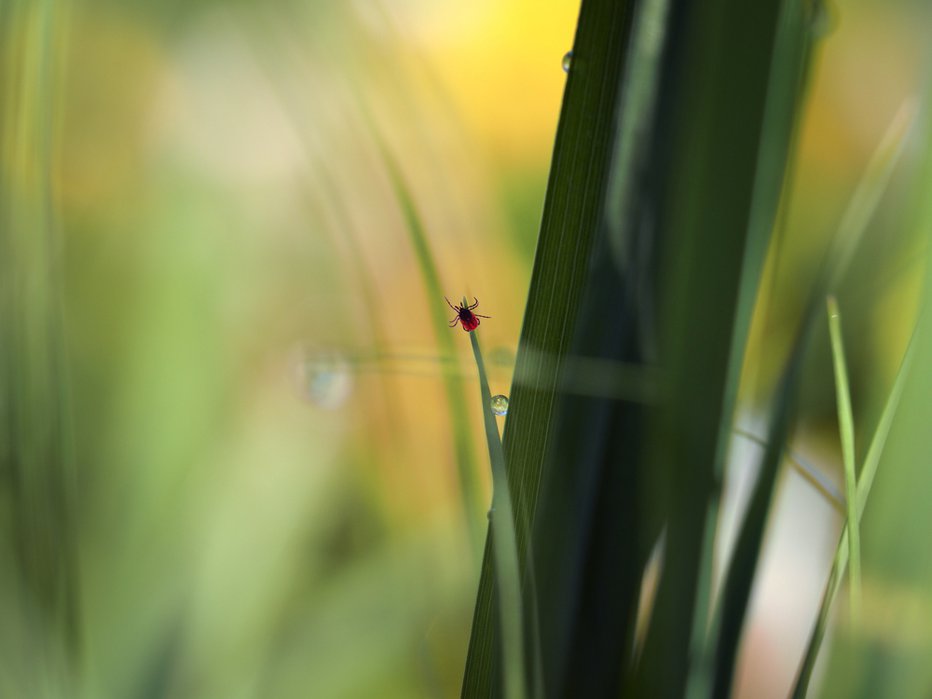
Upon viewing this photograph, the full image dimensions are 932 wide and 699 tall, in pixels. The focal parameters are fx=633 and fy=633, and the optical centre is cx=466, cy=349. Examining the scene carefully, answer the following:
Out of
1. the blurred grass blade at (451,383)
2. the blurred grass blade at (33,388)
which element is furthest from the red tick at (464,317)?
the blurred grass blade at (33,388)

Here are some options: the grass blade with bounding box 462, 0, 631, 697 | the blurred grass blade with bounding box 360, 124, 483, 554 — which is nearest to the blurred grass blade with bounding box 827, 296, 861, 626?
the grass blade with bounding box 462, 0, 631, 697

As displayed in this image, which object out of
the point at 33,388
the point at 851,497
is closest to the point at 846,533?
the point at 851,497

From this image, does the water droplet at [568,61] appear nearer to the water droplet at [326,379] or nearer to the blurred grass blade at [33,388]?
the water droplet at [326,379]

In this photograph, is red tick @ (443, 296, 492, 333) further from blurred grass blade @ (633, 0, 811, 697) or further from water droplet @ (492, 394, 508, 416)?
blurred grass blade @ (633, 0, 811, 697)

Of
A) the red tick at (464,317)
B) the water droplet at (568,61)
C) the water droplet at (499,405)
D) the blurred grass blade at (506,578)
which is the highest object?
the water droplet at (568,61)

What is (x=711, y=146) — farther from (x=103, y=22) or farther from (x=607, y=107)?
(x=103, y=22)

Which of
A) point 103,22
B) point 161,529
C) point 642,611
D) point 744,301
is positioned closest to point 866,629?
point 642,611

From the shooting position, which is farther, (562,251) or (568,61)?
(568,61)

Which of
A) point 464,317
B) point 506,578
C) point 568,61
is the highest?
point 568,61

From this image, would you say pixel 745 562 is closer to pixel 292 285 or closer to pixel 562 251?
pixel 562 251
